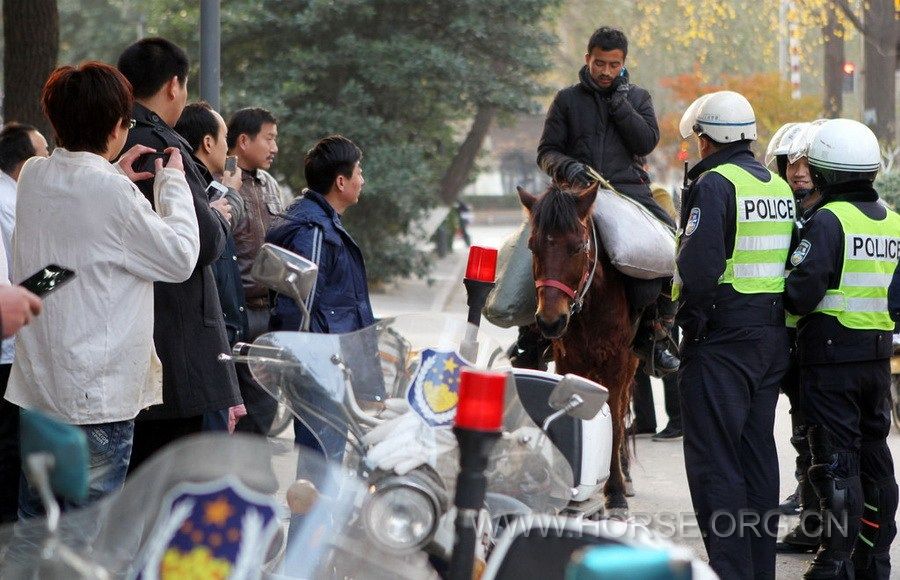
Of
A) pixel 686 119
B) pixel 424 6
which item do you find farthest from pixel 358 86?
pixel 686 119

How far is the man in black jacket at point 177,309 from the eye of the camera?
4812 mm

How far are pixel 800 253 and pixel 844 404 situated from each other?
0.70 m

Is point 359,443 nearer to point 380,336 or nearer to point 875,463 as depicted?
point 380,336

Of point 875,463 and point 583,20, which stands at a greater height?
point 583,20

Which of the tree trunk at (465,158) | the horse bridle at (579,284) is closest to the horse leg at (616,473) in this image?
the horse bridle at (579,284)

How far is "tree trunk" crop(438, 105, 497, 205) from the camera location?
24875 mm

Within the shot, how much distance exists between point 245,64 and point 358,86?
230 cm

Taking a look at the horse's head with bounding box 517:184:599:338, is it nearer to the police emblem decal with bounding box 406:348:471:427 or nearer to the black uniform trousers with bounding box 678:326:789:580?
the black uniform trousers with bounding box 678:326:789:580

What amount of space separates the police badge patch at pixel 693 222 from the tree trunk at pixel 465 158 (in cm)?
1922

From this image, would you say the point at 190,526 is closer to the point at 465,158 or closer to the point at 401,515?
the point at 401,515

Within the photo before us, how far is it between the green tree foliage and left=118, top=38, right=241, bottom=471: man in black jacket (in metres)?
14.2

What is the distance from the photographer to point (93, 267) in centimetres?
422

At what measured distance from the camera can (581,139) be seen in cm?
793

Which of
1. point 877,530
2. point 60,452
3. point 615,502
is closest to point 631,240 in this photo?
point 615,502
